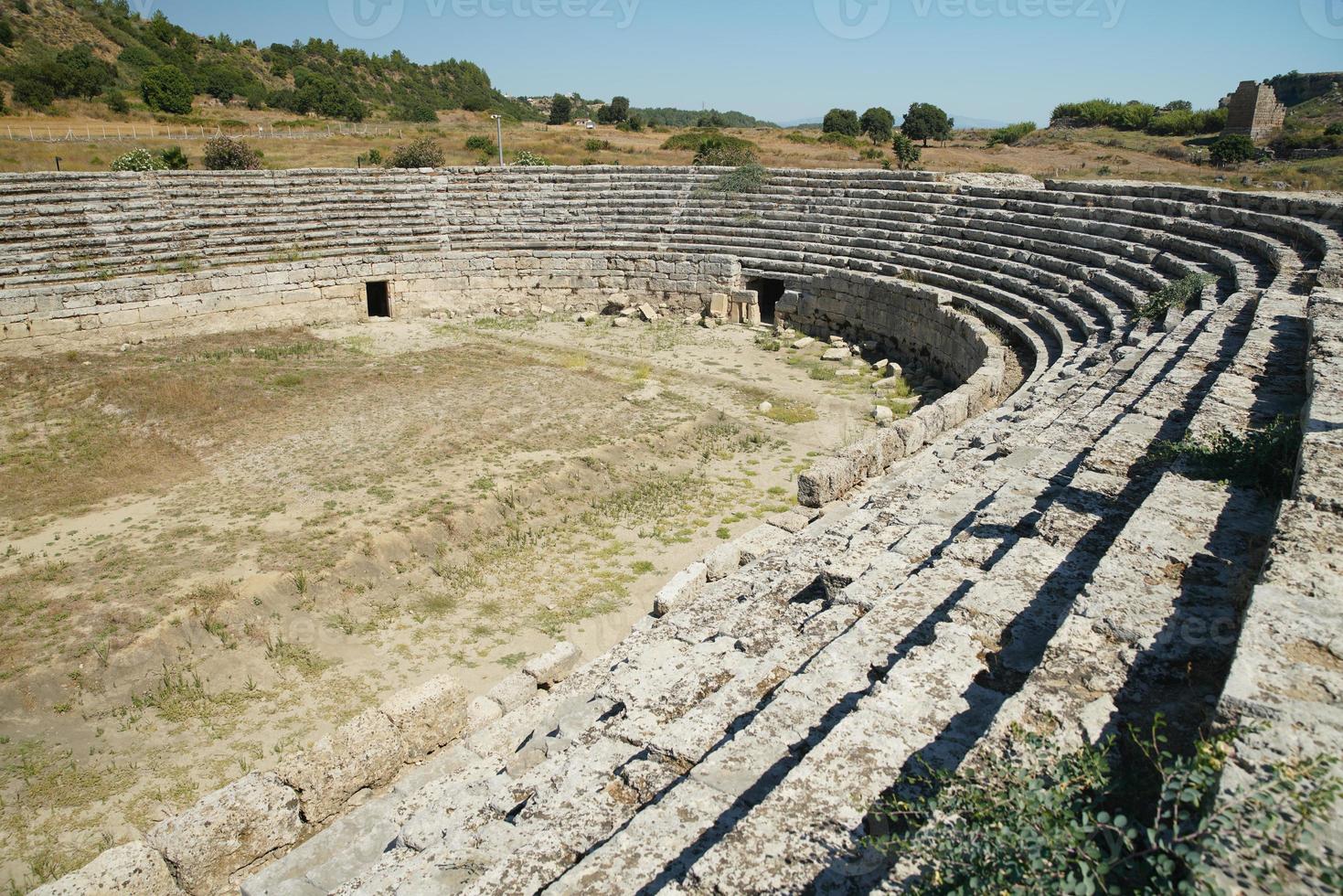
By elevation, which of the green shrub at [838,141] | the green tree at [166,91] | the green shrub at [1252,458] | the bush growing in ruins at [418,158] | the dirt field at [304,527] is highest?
the green tree at [166,91]

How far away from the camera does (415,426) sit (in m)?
13.7

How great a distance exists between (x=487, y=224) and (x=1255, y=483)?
21198mm

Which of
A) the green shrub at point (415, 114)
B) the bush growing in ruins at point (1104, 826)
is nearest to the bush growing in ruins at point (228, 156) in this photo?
the green shrub at point (415, 114)

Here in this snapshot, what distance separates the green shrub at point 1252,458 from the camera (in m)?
4.93

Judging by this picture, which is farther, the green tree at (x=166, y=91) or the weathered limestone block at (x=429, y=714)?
the green tree at (x=166, y=91)

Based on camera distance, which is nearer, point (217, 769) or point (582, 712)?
point (582, 712)

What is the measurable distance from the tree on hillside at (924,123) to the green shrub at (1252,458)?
36.8 metres

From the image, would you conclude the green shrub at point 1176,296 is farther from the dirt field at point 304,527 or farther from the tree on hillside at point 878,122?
the tree on hillside at point 878,122

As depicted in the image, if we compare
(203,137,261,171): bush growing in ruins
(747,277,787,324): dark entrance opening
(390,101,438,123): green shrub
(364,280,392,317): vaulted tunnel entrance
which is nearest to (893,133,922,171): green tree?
(747,277,787,324): dark entrance opening

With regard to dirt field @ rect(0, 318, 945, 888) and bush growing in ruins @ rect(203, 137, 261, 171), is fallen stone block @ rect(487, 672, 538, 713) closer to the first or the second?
dirt field @ rect(0, 318, 945, 888)

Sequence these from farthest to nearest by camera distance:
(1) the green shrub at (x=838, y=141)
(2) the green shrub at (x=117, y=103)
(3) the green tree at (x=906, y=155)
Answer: (2) the green shrub at (x=117, y=103), (1) the green shrub at (x=838, y=141), (3) the green tree at (x=906, y=155)

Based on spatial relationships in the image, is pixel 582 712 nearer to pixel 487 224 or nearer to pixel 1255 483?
pixel 1255 483

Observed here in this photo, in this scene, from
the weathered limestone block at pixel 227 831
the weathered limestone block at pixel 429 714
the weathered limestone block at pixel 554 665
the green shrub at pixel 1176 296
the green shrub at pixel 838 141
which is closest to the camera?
the weathered limestone block at pixel 227 831

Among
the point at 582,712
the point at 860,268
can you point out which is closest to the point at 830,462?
the point at 582,712
